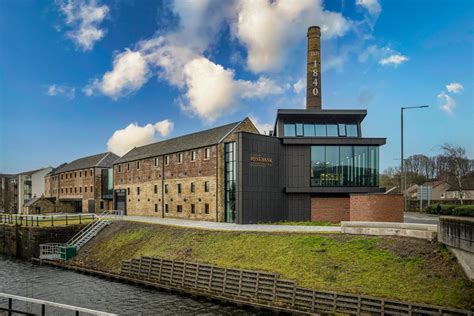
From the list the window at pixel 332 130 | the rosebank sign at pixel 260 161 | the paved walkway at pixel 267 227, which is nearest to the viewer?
the paved walkway at pixel 267 227

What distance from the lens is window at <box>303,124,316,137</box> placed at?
39250 mm

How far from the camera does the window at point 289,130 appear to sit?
1547 inches

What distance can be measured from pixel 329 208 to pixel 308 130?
8228 millimetres

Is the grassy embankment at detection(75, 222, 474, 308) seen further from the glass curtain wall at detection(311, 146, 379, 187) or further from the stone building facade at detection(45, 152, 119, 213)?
the stone building facade at detection(45, 152, 119, 213)

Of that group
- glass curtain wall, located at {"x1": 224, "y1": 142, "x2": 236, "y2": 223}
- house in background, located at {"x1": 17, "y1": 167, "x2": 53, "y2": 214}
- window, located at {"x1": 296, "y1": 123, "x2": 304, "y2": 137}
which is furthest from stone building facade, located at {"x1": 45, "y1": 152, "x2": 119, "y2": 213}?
window, located at {"x1": 296, "y1": 123, "x2": 304, "y2": 137}

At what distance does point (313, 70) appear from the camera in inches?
1882

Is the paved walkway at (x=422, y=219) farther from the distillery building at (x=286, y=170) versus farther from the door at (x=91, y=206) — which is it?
the door at (x=91, y=206)

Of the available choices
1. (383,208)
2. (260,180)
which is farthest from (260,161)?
(383,208)

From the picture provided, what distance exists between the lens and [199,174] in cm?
4106

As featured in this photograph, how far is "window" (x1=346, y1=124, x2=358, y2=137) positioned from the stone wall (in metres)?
28.5

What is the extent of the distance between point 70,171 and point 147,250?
1919 inches

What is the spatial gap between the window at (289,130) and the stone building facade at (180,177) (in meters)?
4.59

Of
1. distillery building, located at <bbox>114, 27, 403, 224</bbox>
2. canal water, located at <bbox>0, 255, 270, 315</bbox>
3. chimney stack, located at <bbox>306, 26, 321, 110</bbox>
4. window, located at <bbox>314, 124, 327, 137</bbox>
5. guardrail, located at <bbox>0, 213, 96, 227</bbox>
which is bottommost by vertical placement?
canal water, located at <bbox>0, 255, 270, 315</bbox>

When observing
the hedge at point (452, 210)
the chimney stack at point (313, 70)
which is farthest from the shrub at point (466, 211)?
the chimney stack at point (313, 70)
